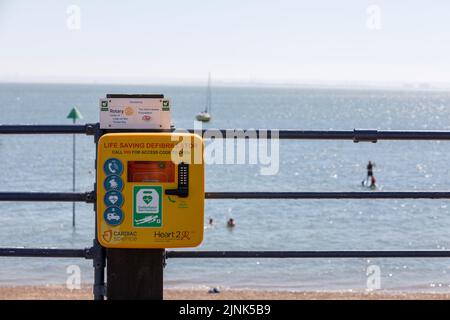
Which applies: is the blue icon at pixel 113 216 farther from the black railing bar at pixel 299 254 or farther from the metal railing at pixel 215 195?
the black railing bar at pixel 299 254

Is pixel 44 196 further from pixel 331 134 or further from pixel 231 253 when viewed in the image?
pixel 331 134

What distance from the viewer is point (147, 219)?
449 cm

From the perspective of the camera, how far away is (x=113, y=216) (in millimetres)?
4496

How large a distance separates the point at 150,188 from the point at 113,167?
226 mm

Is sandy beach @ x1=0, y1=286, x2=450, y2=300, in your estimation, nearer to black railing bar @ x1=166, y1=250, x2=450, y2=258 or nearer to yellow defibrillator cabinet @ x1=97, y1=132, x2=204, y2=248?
black railing bar @ x1=166, y1=250, x2=450, y2=258

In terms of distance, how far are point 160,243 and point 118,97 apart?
86 centimetres

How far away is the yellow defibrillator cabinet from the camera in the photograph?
14.6 feet

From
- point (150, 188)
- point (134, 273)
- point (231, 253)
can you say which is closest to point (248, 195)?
point (231, 253)

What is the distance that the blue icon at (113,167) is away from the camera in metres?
4.47

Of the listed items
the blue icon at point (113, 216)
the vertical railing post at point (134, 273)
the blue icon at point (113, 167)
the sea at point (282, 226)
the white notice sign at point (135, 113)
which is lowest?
the sea at point (282, 226)

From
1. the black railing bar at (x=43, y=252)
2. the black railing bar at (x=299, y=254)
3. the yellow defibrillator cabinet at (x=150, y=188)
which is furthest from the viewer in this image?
the black railing bar at (x=299, y=254)

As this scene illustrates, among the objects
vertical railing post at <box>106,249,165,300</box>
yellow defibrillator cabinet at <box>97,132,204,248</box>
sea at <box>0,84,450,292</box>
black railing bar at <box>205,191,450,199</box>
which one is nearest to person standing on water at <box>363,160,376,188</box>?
sea at <box>0,84,450,292</box>

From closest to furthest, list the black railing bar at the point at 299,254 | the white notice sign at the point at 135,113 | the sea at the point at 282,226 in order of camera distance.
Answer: the white notice sign at the point at 135,113 → the black railing bar at the point at 299,254 → the sea at the point at 282,226

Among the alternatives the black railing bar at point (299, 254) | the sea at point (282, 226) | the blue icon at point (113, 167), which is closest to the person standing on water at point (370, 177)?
the sea at point (282, 226)
